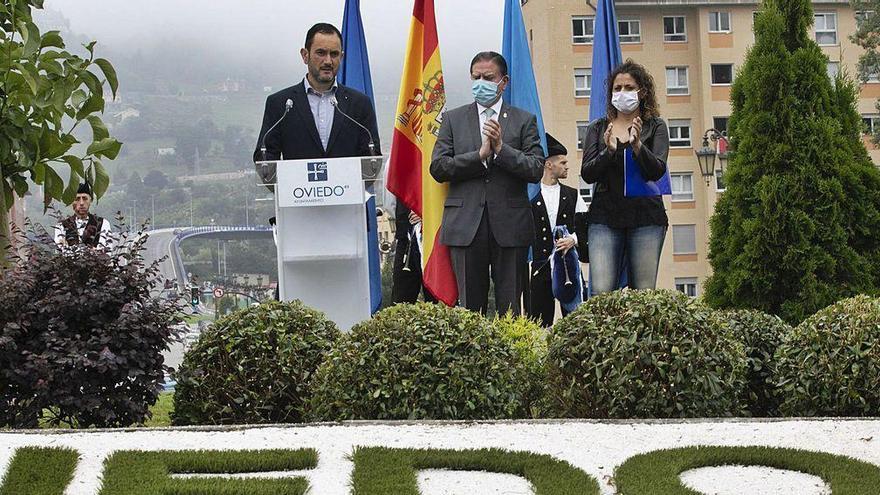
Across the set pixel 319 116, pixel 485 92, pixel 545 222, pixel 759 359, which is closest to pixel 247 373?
pixel 319 116

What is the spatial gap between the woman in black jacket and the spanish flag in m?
1.56

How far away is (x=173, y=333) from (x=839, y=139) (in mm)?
5563

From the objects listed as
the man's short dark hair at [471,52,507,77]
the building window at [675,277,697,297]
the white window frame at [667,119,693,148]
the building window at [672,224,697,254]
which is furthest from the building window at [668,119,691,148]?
the man's short dark hair at [471,52,507,77]

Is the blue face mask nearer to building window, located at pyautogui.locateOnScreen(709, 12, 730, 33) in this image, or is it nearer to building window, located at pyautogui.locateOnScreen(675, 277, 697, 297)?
building window, located at pyautogui.locateOnScreen(709, 12, 730, 33)

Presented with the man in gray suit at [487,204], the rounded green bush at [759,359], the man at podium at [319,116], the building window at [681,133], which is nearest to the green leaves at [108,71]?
the man at podium at [319,116]

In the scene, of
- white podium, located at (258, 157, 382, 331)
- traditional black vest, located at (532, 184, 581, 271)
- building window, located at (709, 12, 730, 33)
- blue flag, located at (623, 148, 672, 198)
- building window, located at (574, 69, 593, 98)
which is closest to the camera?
white podium, located at (258, 157, 382, 331)

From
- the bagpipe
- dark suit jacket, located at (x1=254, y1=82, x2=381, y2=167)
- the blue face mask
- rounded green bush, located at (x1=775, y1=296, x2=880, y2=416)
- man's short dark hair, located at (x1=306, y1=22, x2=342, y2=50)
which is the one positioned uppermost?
man's short dark hair, located at (x1=306, y1=22, x2=342, y2=50)

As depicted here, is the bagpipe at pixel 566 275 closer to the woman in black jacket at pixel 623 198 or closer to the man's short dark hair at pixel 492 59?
the woman in black jacket at pixel 623 198

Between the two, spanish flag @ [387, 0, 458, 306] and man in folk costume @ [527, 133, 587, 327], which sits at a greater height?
spanish flag @ [387, 0, 458, 306]

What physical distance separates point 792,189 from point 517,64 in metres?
3.65

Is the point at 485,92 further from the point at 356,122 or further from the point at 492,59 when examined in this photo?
the point at 356,122

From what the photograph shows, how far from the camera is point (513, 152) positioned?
30.8 feet

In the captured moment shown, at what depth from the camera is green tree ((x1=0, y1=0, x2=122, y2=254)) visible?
7.72 meters

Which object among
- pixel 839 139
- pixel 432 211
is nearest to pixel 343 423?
pixel 432 211
